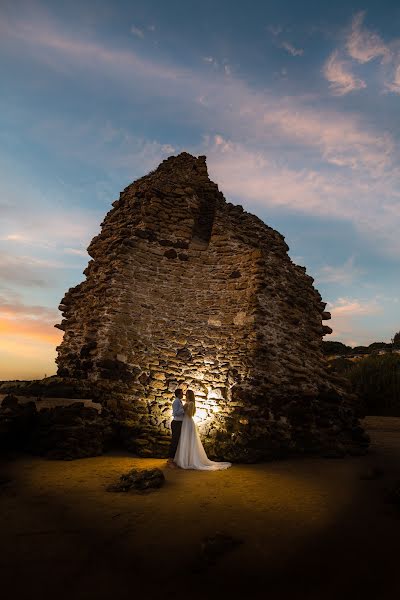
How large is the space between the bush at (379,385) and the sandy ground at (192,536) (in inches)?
395

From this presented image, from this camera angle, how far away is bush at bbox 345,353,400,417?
14479 mm

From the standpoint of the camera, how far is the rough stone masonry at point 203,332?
7434 mm

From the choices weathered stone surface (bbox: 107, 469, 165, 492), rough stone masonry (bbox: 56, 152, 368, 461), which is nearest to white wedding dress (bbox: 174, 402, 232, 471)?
rough stone masonry (bbox: 56, 152, 368, 461)

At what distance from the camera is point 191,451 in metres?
6.68

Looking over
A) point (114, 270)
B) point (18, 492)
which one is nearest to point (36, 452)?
point (18, 492)

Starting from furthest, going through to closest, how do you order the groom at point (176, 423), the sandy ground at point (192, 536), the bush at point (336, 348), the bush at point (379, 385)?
the bush at point (336, 348)
the bush at point (379, 385)
the groom at point (176, 423)
the sandy ground at point (192, 536)

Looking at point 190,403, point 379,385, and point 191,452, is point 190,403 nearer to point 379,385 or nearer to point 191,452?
point 191,452

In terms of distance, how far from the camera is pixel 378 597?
260 cm

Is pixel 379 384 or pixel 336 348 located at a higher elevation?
pixel 336 348

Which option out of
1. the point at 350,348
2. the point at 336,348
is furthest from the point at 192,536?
the point at 350,348

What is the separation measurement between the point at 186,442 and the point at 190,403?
78 cm

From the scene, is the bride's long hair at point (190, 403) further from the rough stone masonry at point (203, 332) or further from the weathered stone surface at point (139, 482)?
the weathered stone surface at point (139, 482)

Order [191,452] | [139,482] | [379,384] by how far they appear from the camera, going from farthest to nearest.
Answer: [379,384] → [191,452] → [139,482]

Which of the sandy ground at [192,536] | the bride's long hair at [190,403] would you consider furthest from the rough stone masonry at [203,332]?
the sandy ground at [192,536]
